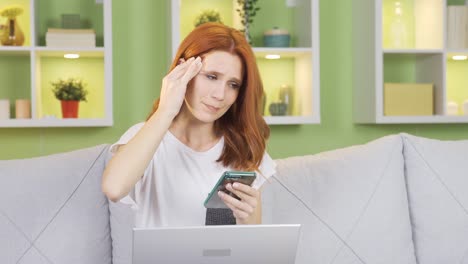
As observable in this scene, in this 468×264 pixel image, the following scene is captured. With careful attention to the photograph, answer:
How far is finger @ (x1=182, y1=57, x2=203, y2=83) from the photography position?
179 centimetres

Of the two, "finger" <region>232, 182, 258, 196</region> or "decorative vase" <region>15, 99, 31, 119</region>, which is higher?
"decorative vase" <region>15, 99, 31, 119</region>

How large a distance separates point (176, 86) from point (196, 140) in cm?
27

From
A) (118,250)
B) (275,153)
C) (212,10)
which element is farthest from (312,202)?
(212,10)

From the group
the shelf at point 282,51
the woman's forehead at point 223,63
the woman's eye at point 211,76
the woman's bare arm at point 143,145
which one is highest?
the shelf at point 282,51

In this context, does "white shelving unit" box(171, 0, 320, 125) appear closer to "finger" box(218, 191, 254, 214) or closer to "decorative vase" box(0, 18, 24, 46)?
"decorative vase" box(0, 18, 24, 46)

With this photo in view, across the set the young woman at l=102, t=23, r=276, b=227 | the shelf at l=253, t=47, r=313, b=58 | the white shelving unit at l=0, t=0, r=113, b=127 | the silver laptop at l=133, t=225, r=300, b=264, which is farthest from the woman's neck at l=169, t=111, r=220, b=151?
the shelf at l=253, t=47, r=313, b=58

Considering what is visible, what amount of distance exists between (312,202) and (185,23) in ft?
4.19

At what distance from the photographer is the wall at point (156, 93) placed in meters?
3.15

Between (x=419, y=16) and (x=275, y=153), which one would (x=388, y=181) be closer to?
(x=275, y=153)

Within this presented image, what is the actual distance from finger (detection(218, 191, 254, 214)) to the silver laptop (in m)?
0.20

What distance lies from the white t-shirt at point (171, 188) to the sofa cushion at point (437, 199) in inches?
36.3

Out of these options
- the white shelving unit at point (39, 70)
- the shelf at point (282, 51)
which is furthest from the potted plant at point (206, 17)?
the white shelving unit at point (39, 70)

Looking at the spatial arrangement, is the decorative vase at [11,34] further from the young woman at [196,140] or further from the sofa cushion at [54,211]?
the young woman at [196,140]

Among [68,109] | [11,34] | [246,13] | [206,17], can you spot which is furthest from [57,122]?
[246,13]
